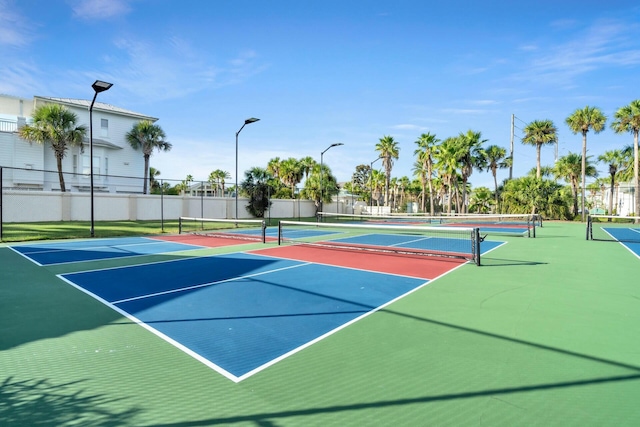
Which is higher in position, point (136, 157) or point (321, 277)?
point (136, 157)

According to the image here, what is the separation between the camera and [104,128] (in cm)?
3884

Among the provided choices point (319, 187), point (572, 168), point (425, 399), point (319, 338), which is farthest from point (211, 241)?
point (572, 168)

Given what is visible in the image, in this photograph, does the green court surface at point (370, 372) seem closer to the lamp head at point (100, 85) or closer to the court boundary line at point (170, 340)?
the court boundary line at point (170, 340)

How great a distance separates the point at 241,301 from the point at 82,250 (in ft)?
31.3

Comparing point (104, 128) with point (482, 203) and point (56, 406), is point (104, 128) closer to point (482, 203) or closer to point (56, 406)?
point (56, 406)

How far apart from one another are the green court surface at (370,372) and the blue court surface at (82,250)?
545 centimetres

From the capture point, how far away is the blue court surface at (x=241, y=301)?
167 inches

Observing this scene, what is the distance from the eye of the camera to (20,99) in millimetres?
39125

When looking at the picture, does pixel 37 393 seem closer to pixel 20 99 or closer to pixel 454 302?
pixel 454 302

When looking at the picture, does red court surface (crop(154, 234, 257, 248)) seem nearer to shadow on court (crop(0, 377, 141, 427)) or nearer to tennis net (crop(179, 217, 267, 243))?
tennis net (crop(179, 217, 267, 243))

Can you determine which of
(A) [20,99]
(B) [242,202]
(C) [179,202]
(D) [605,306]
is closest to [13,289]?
(D) [605,306]

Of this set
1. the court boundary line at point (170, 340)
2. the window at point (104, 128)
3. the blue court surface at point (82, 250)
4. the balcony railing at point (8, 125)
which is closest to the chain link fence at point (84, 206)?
the blue court surface at point (82, 250)

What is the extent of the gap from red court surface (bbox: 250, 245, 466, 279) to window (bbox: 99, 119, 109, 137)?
3429 cm

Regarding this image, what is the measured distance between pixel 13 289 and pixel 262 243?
8.50 meters
